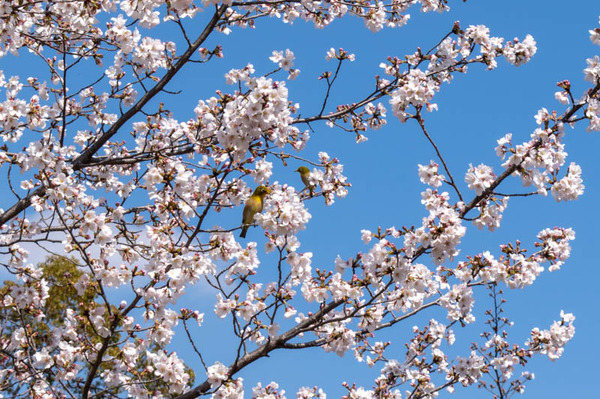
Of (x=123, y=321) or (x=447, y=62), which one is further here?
(x=447, y=62)

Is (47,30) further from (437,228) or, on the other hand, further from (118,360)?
(437,228)

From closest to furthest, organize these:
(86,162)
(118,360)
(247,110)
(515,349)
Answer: (247,110)
(118,360)
(86,162)
(515,349)

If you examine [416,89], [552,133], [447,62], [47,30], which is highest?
[47,30]

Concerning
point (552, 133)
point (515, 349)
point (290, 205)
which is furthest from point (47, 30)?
point (515, 349)

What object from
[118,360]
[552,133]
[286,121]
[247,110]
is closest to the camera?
[247,110]

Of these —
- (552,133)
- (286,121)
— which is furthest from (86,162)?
(552,133)

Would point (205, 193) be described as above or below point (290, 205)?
above

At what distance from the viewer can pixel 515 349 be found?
764cm

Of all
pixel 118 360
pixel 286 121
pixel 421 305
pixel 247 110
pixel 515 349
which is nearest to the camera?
pixel 247 110

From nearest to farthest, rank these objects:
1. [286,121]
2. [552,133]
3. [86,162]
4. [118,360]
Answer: [286,121] → [552,133] → [118,360] → [86,162]

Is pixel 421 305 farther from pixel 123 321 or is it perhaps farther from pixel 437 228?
pixel 123 321

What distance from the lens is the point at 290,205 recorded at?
14.6ft

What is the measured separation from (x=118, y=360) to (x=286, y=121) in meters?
2.86

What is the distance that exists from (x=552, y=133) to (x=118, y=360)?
419 centimetres
